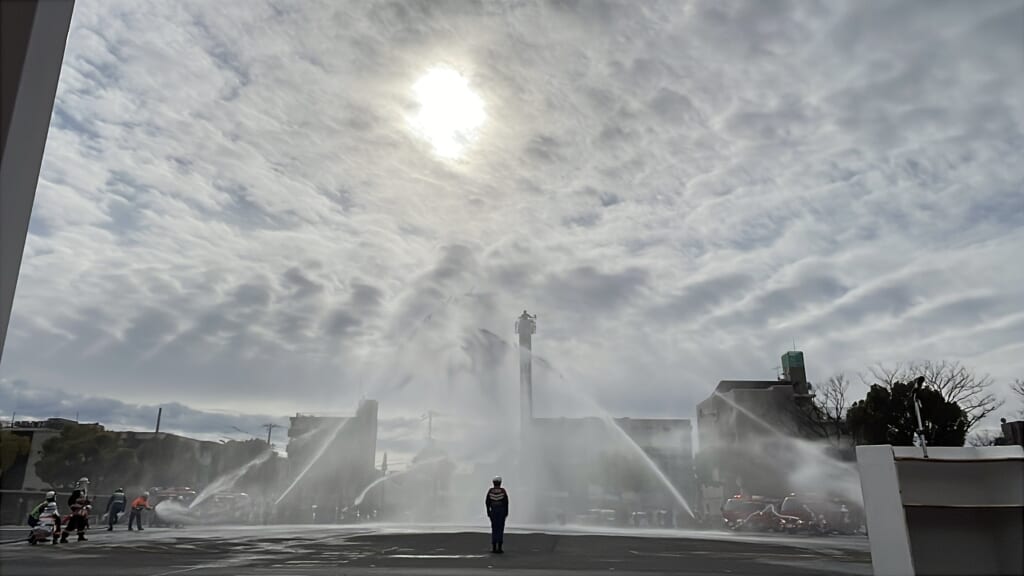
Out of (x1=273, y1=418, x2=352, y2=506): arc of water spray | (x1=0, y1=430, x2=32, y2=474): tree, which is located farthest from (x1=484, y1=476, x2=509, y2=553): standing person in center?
(x1=273, y1=418, x2=352, y2=506): arc of water spray

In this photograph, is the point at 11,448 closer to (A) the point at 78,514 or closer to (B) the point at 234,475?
(B) the point at 234,475

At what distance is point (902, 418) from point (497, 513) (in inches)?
1991

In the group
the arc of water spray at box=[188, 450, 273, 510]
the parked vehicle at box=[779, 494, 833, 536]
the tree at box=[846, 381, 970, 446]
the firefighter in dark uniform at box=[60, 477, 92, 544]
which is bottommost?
the parked vehicle at box=[779, 494, 833, 536]

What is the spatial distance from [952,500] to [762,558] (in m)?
7.93

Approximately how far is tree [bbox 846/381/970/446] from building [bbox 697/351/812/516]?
1672cm

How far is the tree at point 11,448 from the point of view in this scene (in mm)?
63500

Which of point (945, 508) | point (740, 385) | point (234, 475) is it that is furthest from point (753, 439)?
point (945, 508)

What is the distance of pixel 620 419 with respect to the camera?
107312 millimetres

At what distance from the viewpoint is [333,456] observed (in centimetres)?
10362

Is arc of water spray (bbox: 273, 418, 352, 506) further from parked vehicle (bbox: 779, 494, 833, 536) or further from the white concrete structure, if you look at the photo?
the white concrete structure

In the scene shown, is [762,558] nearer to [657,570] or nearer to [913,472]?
[657,570]

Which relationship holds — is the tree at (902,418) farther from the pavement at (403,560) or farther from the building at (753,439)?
the pavement at (403,560)

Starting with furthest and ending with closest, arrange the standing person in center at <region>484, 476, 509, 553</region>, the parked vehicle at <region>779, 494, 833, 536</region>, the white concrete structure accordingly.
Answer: the parked vehicle at <region>779, 494, 833, 536</region>
the standing person in center at <region>484, 476, 509, 553</region>
the white concrete structure

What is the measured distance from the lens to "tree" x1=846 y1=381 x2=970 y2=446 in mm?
55312
